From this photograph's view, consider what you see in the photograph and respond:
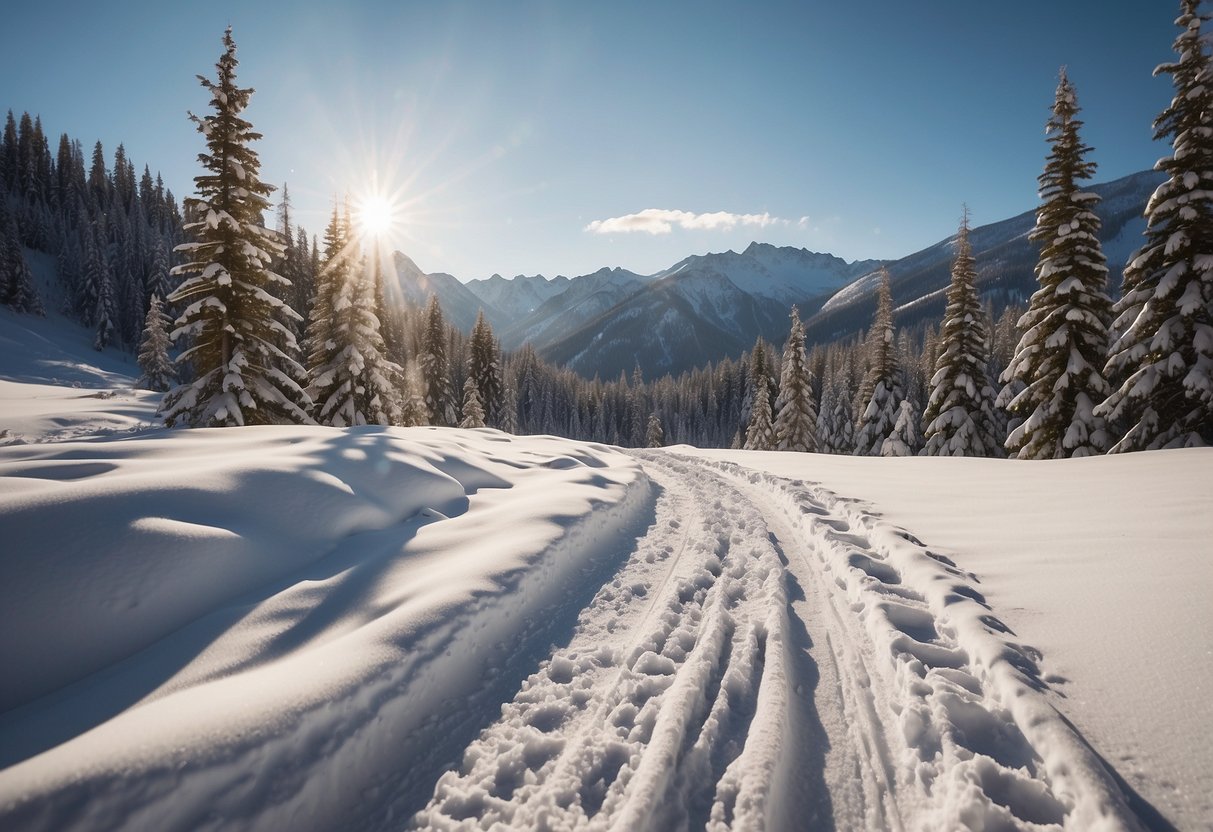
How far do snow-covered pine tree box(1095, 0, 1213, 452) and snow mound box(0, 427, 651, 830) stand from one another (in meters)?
16.3

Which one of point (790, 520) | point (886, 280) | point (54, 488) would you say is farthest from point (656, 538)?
point (886, 280)

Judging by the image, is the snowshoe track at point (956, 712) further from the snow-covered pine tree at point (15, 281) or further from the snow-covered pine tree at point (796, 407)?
the snow-covered pine tree at point (15, 281)

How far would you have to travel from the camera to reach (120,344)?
66.8 m

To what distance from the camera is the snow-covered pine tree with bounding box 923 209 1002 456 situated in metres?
21.2

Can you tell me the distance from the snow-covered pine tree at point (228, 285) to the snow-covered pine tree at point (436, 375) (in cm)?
2682

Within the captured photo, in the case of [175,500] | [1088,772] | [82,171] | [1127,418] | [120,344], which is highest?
[82,171]

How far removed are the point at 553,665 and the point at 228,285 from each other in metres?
16.5

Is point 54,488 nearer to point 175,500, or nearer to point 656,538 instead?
point 175,500

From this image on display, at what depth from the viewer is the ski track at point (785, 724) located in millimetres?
2615

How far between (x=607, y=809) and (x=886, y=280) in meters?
33.9

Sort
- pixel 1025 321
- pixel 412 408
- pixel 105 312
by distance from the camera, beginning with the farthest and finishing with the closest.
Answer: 1. pixel 105 312
2. pixel 412 408
3. pixel 1025 321

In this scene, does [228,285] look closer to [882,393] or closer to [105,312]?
[882,393]

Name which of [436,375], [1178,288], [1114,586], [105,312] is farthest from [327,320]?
[105,312]

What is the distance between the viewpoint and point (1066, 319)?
15.6 metres
